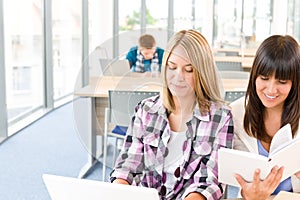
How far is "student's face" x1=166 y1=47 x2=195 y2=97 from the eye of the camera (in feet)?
4.83

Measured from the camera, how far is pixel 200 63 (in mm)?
1453

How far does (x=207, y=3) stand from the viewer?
8.37 m

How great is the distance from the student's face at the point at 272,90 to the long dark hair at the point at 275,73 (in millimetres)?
17

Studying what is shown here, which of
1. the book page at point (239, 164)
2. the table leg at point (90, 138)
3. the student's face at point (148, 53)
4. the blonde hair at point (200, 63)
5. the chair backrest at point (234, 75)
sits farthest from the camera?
the chair backrest at point (234, 75)

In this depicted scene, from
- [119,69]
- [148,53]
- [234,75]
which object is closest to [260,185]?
[148,53]

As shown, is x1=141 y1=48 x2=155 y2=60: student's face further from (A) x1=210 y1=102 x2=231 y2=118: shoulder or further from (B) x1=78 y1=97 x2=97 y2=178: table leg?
(A) x1=210 y1=102 x2=231 y2=118: shoulder

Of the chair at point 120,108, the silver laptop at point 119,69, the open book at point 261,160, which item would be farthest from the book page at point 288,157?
the silver laptop at point 119,69

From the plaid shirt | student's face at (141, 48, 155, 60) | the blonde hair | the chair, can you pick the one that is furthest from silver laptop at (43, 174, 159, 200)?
student's face at (141, 48, 155, 60)

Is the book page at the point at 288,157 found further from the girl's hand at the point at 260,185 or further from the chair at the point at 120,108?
the chair at the point at 120,108

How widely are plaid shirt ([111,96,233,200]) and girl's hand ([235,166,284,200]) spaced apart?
0.19 m

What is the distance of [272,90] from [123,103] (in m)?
1.19

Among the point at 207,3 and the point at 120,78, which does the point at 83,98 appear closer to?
the point at 120,78

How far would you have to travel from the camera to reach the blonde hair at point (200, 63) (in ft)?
4.75

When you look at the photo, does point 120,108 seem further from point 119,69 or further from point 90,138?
point 90,138
